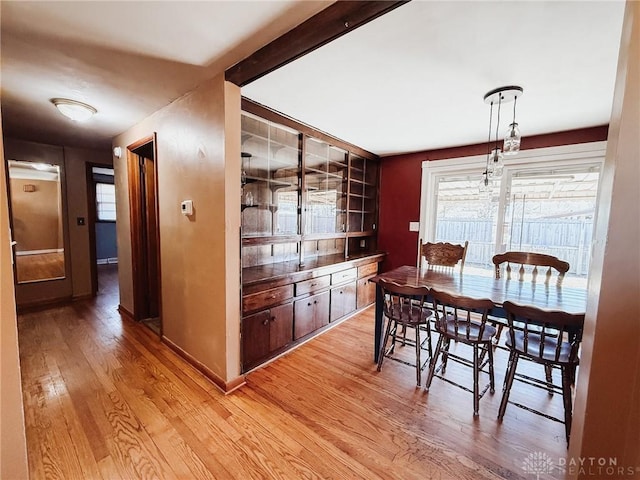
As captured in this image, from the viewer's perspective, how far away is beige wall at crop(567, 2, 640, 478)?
654 mm

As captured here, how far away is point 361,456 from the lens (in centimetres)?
148

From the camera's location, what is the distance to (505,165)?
3.30 m

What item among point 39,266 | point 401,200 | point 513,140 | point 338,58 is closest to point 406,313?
point 513,140

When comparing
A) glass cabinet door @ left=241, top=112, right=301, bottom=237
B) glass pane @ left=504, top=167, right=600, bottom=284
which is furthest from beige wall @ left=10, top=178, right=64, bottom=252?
glass pane @ left=504, top=167, right=600, bottom=284

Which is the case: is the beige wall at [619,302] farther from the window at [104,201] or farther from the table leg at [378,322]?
the window at [104,201]

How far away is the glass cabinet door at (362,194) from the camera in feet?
13.0

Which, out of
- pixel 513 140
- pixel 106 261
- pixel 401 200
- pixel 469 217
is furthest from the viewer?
pixel 106 261

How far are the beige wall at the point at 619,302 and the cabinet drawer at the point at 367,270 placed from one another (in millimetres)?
2874

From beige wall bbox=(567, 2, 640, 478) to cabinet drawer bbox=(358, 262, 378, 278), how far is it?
287 cm

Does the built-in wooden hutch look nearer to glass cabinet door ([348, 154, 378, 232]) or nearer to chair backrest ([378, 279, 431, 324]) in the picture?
glass cabinet door ([348, 154, 378, 232])

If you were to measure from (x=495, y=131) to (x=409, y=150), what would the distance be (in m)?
1.13

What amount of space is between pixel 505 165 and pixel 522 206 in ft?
1.80

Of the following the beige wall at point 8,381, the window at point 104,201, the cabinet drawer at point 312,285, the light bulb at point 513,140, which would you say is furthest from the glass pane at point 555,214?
the window at point 104,201

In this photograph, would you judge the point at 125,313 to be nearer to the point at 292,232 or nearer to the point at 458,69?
the point at 292,232
